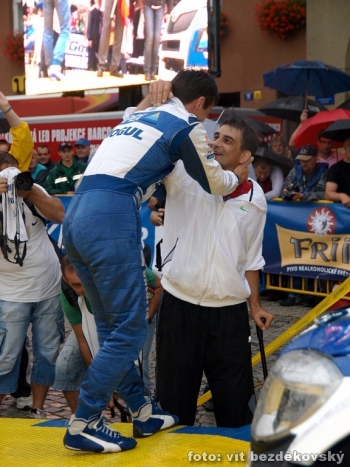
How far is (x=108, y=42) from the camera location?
643 inches

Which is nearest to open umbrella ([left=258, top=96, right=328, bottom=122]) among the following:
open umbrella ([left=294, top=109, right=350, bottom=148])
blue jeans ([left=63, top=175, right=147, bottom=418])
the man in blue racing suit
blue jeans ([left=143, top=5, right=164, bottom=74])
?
open umbrella ([left=294, top=109, right=350, bottom=148])

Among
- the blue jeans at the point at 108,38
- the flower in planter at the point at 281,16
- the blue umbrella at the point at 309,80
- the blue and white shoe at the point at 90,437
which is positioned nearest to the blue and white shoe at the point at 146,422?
the blue and white shoe at the point at 90,437

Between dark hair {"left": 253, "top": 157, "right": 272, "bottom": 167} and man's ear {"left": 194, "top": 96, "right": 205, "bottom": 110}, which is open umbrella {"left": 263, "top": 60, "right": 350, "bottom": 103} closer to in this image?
dark hair {"left": 253, "top": 157, "right": 272, "bottom": 167}

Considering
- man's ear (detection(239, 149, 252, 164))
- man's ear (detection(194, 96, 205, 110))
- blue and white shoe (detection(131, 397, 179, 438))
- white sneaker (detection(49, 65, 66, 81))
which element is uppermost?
white sneaker (detection(49, 65, 66, 81))

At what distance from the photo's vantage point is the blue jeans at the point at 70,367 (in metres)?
5.16

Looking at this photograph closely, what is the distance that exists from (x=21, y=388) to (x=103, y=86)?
36.0 ft

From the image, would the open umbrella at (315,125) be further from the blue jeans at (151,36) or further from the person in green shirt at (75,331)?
the blue jeans at (151,36)

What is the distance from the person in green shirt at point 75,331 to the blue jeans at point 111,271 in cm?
112

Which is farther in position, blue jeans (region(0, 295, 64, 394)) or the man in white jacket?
blue jeans (region(0, 295, 64, 394))

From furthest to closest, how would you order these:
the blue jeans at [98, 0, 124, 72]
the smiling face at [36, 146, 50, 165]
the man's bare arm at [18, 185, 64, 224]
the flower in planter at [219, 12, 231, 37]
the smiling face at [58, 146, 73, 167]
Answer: the flower in planter at [219, 12, 231, 37], the blue jeans at [98, 0, 124, 72], the smiling face at [36, 146, 50, 165], the smiling face at [58, 146, 73, 167], the man's bare arm at [18, 185, 64, 224]

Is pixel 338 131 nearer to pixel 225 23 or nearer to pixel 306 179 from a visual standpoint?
pixel 306 179

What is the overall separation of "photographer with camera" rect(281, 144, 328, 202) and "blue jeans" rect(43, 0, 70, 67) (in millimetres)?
9072


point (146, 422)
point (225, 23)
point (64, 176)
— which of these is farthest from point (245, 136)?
point (225, 23)

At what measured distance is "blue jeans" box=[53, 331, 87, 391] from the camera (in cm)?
516
